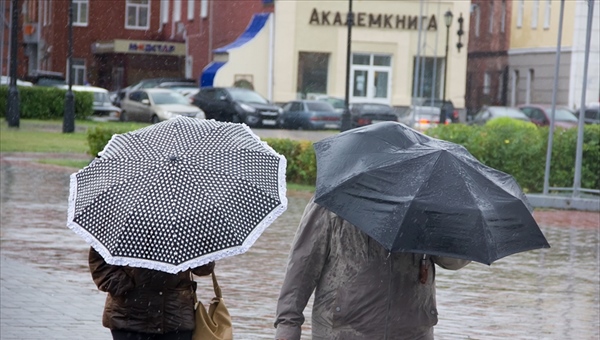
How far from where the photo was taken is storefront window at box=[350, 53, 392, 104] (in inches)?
2056

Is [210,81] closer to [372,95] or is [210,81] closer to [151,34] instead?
[372,95]

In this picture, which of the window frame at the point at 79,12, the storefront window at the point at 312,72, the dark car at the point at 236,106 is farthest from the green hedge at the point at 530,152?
the window frame at the point at 79,12

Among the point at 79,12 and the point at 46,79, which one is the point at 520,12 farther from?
the point at 46,79

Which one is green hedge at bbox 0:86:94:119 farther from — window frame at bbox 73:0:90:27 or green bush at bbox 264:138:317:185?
green bush at bbox 264:138:317:185

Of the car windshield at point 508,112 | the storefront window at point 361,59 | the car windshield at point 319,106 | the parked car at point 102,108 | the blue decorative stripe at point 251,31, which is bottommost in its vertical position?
the parked car at point 102,108

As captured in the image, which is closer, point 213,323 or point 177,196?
point 177,196

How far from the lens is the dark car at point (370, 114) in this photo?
130ft

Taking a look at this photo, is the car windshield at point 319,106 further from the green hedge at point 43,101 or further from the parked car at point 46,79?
the parked car at point 46,79

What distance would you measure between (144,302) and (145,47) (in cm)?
5465

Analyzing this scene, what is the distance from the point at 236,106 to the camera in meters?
40.3

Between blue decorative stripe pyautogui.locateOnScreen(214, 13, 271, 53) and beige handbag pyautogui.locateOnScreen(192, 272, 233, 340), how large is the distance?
45.5 metres

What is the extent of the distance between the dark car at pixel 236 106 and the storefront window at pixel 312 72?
9123 millimetres

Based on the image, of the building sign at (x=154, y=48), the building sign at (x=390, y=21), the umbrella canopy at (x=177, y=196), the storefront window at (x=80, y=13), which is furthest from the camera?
the storefront window at (x=80, y=13)

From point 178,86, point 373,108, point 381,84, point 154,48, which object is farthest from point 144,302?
point 154,48
